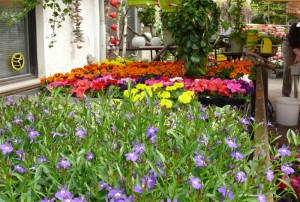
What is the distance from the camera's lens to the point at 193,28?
12.8ft

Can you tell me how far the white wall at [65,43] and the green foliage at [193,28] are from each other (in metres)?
1.69

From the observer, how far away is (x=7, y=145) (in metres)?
1.43

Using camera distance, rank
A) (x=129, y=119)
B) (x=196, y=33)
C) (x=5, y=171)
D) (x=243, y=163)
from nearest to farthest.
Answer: (x=5, y=171), (x=243, y=163), (x=129, y=119), (x=196, y=33)

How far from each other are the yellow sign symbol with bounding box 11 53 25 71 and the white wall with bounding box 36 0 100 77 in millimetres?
234

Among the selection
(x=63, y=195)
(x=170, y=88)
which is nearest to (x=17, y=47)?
(x=170, y=88)

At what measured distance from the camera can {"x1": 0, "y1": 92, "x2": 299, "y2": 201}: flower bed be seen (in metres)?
1.14

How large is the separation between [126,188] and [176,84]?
2201mm

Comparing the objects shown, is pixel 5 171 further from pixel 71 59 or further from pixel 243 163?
pixel 71 59

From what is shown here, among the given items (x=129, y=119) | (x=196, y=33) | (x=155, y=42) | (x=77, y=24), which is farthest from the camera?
(x=155, y=42)

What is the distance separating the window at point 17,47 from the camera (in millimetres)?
4711

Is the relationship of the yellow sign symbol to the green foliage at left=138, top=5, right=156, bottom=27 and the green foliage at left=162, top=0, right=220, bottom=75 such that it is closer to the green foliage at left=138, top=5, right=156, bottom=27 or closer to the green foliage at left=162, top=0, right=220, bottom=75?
the green foliage at left=162, top=0, right=220, bottom=75

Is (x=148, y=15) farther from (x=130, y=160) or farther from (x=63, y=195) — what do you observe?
(x=63, y=195)

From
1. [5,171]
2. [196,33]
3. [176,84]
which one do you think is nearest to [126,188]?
[5,171]

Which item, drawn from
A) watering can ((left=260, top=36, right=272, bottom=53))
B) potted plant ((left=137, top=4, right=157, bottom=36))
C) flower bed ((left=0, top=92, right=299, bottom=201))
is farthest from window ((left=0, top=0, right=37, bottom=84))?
potted plant ((left=137, top=4, right=157, bottom=36))
